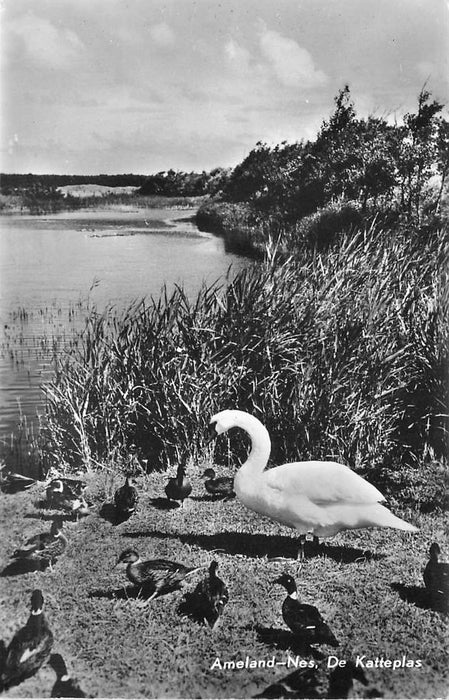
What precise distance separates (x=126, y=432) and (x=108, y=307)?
3.12 feet

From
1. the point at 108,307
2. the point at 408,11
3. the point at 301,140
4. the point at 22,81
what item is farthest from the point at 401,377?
the point at 22,81

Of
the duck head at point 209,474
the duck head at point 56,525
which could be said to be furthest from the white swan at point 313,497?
the duck head at point 56,525

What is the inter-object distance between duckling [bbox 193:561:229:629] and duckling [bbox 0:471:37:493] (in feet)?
4.91

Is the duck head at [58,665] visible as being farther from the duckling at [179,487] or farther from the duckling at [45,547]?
the duckling at [179,487]

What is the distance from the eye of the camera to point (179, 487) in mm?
4688

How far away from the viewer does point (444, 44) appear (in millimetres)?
4695

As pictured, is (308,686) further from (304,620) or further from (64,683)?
(64,683)

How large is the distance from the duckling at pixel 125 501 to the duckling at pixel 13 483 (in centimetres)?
67

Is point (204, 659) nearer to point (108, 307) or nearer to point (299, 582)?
point (299, 582)

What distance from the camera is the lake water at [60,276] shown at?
478cm

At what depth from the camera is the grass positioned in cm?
409

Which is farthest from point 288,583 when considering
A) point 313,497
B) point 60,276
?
point 60,276

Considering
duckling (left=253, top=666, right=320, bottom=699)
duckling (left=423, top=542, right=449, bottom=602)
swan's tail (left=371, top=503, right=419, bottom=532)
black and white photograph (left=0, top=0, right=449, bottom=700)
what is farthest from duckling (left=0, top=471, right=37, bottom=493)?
duckling (left=423, top=542, right=449, bottom=602)

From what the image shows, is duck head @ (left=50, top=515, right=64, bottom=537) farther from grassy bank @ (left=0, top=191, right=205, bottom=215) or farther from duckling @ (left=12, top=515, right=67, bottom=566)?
grassy bank @ (left=0, top=191, right=205, bottom=215)
